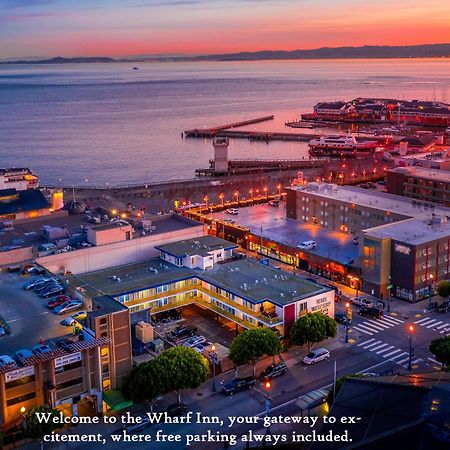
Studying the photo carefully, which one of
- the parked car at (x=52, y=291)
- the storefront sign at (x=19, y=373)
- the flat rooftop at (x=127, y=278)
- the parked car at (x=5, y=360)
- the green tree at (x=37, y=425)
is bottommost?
the green tree at (x=37, y=425)

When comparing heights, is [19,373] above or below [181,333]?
above

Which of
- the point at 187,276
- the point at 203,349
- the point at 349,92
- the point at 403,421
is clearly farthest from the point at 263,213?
the point at 349,92

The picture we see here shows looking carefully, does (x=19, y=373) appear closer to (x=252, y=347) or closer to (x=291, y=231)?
(x=252, y=347)

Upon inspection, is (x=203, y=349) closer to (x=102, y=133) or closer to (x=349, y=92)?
(x=102, y=133)

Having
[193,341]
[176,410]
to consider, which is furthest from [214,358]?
[176,410]

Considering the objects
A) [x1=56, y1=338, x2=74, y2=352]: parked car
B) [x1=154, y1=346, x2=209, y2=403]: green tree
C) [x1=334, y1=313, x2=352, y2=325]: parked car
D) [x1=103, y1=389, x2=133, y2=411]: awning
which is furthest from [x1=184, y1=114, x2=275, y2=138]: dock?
[x1=103, y1=389, x2=133, y2=411]: awning

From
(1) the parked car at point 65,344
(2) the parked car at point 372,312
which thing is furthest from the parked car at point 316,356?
(1) the parked car at point 65,344

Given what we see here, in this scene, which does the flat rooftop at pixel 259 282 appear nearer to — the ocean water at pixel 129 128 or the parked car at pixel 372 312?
the parked car at pixel 372 312
